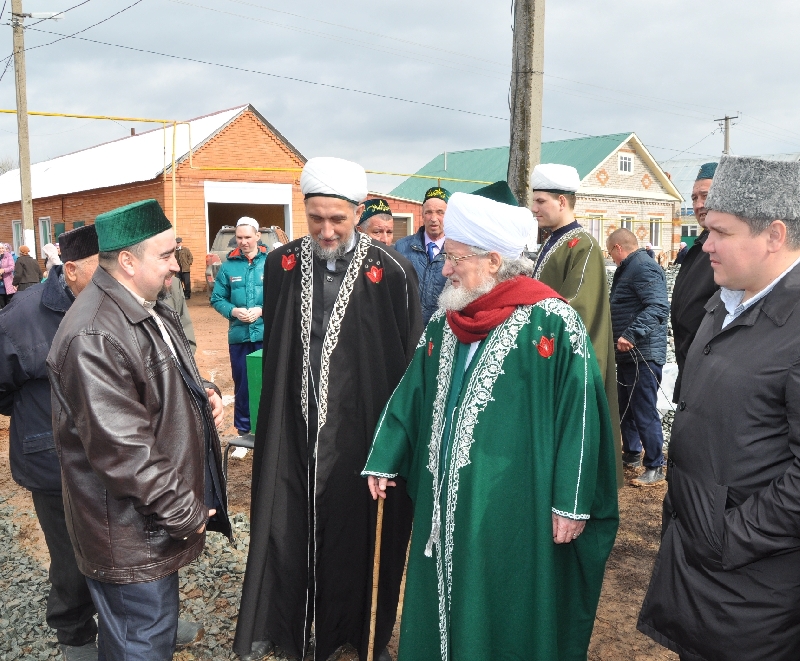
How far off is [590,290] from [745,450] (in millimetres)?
2133

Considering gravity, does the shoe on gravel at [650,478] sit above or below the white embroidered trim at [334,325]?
below

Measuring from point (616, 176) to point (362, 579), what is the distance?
31.2 m

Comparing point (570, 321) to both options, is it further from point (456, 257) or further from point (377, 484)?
point (377, 484)

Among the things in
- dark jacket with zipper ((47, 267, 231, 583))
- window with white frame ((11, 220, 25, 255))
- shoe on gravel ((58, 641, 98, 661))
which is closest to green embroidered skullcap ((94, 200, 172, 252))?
dark jacket with zipper ((47, 267, 231, 583))

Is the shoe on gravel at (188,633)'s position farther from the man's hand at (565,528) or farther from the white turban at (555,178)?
the white turban at (555,178)

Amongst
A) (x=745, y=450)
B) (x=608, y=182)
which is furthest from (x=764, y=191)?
(x=608, y=182)

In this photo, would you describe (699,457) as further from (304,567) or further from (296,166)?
(296,166)

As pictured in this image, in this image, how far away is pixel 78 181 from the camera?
2545cm

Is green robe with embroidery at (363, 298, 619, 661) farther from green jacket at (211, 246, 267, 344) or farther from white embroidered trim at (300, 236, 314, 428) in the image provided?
green jacket at (211, 246, 267, 344)

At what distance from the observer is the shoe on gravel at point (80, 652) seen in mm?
3150

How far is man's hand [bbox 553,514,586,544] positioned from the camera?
2.46 metres

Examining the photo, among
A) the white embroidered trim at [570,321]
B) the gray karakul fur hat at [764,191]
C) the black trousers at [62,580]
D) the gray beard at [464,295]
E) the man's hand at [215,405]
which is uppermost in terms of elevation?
the gray karakul fur hat at [764,191]

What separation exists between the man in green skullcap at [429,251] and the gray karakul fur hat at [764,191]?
3.57 m

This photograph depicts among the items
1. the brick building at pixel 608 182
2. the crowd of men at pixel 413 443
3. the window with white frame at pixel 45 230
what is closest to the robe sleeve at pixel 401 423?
the crowd of men at pixel 413 443
